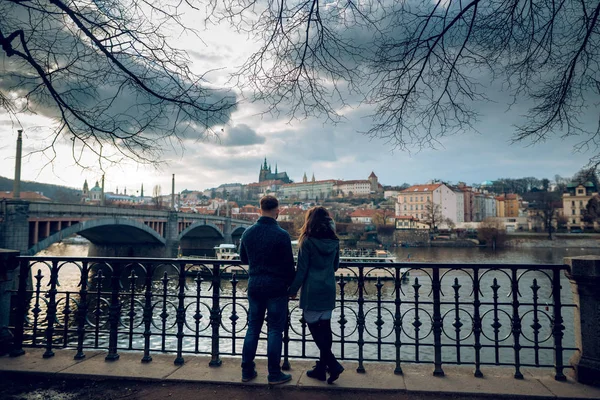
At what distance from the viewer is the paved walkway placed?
9.75ft

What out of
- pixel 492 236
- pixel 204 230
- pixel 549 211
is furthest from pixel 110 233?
pixel 549 211

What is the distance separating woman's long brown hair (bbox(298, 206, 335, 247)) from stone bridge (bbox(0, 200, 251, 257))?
21944 mm

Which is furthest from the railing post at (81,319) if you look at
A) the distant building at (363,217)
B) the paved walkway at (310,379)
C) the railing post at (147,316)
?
the distant building at (363,217)

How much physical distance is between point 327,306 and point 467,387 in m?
1.28

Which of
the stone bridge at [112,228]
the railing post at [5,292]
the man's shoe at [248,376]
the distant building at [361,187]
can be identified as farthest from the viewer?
the distant building at [361,187]

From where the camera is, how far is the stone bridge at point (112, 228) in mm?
19797

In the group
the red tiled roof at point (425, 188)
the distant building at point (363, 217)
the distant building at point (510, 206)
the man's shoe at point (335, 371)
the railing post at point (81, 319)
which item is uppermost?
the red tiled roof at point (425, 188)

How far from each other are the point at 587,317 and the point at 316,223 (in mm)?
2377

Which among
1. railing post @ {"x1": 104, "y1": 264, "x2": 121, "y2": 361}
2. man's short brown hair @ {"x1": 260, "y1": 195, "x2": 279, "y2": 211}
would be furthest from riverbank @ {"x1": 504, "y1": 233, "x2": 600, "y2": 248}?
railing post @ {"x1": 104, "y1": 264, "x2": 121, "y2": 361}

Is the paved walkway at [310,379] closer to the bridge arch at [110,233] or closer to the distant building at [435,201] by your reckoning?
the bridge arch at [110,233]

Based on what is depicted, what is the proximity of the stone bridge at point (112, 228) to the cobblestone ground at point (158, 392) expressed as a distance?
67.4ft

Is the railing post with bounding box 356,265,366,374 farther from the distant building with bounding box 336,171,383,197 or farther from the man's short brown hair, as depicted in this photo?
the distant building with bounding box 336,171,383,197

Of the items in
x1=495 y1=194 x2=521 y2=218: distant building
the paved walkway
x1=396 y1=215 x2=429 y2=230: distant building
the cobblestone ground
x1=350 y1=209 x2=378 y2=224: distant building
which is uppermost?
x1=495 y1=194 x2=521 y2=218: distant building

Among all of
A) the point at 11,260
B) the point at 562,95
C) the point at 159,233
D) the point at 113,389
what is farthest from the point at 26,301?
the point at 159,233
